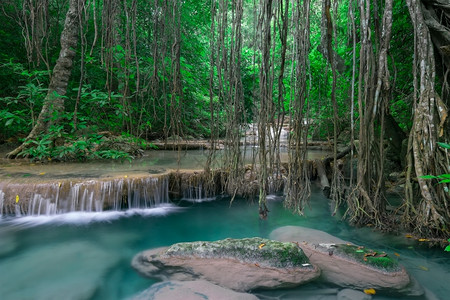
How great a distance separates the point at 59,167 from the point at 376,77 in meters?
5.30

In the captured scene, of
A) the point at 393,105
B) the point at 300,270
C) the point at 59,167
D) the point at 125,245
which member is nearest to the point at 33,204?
the point at 59,167

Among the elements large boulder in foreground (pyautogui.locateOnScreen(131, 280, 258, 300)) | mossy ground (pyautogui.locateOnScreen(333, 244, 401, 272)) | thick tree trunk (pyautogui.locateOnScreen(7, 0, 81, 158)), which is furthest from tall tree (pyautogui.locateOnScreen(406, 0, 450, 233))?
thick tree trunk (pyautogui.locateOnScreen(7, 0, 81, 158))

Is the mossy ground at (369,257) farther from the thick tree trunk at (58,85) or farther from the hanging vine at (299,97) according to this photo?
the thick tree trunk at (58,85)

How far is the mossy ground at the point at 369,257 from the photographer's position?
2.80 meters

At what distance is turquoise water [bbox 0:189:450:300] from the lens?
286 centimetres

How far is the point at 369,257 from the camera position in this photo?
2906mm

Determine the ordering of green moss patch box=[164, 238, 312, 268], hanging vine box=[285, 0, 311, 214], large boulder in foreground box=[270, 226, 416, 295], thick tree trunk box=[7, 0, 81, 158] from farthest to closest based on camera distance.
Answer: thick tree trunk box=[7, 0, 81, 158] < green moss patch box=[164, 238, 312, 268] < large boulder in foreground box=[270, 226, 416, 295] < hanging vine box=[285, 0, 311, 214]

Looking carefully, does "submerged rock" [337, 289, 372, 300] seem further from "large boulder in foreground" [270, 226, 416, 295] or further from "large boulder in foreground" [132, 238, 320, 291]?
"large boulder in foreground" [132, 238, 320, 291]

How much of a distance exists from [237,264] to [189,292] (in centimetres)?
56

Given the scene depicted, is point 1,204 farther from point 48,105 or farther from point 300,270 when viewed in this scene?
point 300,270

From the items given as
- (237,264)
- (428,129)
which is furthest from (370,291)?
(428,129)

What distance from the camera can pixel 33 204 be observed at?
4.36m

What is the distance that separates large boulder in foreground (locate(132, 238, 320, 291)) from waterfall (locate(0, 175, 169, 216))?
1777mm

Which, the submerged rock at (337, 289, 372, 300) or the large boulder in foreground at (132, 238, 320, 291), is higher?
the large boulder in foreground at (132, 238, 320, 291)
